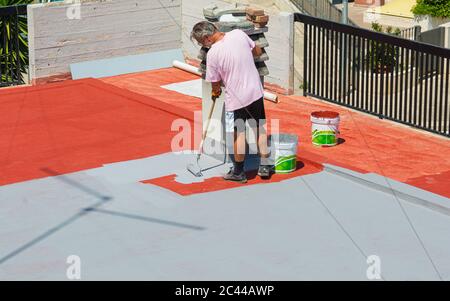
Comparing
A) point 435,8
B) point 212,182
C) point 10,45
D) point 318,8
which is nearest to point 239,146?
point 212,182

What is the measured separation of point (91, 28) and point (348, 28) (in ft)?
15.2

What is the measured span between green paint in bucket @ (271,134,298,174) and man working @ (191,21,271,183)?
14.1 inches

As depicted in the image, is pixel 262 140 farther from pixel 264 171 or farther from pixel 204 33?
pixel 204 33

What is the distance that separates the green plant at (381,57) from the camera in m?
14.5

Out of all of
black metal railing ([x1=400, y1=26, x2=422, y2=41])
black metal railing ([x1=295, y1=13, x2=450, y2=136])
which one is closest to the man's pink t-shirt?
black metal railing ([x1=295, y1=13, x2=450, y2=136])

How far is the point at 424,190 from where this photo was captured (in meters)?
11.6

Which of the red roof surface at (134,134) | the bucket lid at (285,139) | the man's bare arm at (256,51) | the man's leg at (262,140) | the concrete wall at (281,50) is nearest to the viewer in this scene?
the man's leg at (262,140)

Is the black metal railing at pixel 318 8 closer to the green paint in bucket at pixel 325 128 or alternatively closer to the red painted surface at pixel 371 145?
the red painted surface at pixel 371 145

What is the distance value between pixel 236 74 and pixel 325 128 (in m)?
2.18

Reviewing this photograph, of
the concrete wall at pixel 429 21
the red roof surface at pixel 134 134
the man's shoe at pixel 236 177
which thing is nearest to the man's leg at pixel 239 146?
the man's shoe at pixel 236 177

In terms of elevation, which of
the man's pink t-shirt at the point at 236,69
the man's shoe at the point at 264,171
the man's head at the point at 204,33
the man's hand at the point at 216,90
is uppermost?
the man's head at the point at 204,33

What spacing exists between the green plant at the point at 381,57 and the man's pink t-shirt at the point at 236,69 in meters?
3.33
